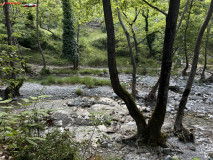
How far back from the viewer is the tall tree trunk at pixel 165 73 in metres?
3.46

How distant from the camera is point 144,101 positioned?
33.2 ft

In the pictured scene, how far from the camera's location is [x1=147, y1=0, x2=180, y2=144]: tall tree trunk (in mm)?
3461

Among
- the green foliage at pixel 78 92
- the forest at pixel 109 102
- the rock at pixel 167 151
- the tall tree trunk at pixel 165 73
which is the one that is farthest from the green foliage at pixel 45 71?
the rock at pixel 167 151

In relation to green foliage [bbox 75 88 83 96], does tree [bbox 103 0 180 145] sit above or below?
above

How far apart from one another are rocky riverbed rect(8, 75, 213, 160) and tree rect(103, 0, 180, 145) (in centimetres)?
39

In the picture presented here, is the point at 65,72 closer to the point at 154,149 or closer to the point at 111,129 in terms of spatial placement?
the point at 111,129

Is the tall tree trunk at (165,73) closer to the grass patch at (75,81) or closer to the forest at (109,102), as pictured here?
the forest at (109,102)

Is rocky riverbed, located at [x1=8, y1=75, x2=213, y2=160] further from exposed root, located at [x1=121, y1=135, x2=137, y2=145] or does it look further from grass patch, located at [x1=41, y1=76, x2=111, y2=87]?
grass patch, located at [x1=41, y1=76, x2=111, y2=87]

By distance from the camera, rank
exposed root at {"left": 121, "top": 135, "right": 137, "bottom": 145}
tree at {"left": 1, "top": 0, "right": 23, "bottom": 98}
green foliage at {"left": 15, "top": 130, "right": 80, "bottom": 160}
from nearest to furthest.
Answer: green foliage at {"left": 15, "top": 130, "right": 80, "bottom": 160}
tree at {"left": 1, "top": 0, "right": 23, "bottom": 98}
exposed root at {"left": 121, "top": 135, "right": 137, "bottom": 145}

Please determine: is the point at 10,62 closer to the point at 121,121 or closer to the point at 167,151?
the point at 121,121

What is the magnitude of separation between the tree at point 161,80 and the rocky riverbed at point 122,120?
389mm

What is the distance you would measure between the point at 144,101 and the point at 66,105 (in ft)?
16.0

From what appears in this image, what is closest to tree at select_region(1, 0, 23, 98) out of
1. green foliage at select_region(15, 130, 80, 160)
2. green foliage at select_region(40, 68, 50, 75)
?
green foliage at select_region(15, 130, 80, 160)

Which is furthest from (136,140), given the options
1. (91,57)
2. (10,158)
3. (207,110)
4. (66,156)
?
(91,57)
